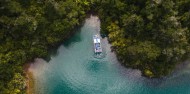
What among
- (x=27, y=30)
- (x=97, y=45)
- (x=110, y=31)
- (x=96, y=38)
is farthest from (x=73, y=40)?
(x=27, y=30)

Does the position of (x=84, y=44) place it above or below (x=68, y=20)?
below

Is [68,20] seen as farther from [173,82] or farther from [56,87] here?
[173,82]

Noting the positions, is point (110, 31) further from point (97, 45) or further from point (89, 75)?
point (89, 75)

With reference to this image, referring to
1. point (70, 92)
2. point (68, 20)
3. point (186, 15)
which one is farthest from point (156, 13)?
point (70, 92)

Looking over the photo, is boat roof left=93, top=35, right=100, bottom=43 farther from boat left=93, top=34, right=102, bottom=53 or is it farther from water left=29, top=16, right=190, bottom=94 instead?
water left=29, top=16, right=190, bottom=94

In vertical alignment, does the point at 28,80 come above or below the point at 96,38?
below
